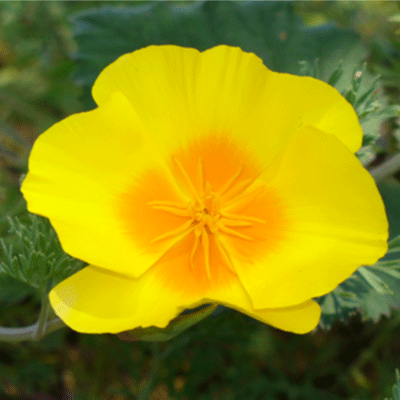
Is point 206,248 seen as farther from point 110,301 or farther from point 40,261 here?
point 40,261

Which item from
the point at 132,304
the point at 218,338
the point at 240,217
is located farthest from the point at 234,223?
the point at 218,338

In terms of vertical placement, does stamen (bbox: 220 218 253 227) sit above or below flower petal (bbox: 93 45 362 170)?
below

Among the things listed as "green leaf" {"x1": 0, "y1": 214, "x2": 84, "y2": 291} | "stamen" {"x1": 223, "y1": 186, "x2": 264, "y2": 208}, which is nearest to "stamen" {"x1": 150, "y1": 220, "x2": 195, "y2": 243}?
"stamen" {"x1": 223, "y1": 186, "x2": 264, "y2": 208}

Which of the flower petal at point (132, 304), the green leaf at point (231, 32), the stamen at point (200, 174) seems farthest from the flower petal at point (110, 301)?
the green leaf at point (231, 32)

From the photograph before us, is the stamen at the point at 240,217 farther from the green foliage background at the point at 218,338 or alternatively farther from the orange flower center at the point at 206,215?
the green foliage background at the point at 218,338

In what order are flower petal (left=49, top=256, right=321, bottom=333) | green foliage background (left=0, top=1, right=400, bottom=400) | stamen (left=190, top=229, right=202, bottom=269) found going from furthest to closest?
1. green foliage background (left=0, top=1, right=400, bottom=400)
2. stamen (left=190, top=229, right=202, bottom=269)
3. flower petal (left=49, top=256, right=321, bottom=333)

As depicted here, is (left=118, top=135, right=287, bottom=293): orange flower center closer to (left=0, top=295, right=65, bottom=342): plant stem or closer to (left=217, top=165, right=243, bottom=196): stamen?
(left=217, top=165, right=243, bottom=196): stamen

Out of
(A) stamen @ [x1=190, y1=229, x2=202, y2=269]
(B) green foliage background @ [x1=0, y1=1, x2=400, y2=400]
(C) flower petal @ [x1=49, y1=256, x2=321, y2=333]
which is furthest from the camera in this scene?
(B) green foliage background @ [x1=0, y1=1, x2=400, y2=400]

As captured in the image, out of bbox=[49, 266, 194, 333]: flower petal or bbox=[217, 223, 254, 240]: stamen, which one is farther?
bbox=[217, 223, 254, 240]: stamen
